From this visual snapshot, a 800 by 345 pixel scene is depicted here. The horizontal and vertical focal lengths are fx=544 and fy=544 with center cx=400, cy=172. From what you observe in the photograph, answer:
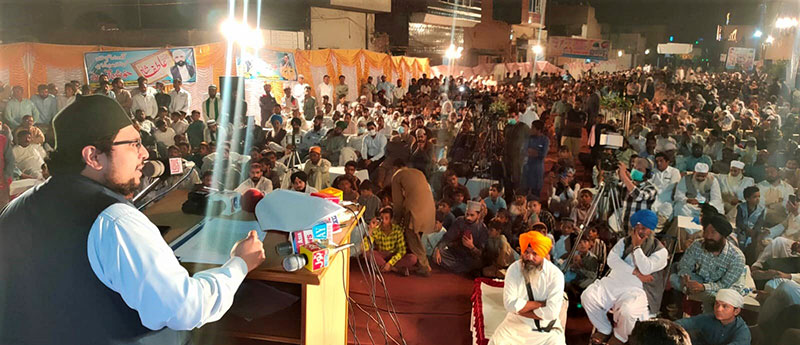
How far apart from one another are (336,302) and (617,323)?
2.35 meters

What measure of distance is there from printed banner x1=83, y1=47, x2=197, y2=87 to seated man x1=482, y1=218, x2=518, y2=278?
6.75 meters

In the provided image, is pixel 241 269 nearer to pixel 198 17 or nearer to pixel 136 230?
pixel 136 230

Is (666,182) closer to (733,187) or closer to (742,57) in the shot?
(733,187)

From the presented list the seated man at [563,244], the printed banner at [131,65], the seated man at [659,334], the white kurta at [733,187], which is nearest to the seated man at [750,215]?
the white kurta at [733,187]

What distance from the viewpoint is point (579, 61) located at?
27500 mm

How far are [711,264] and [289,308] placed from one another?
3.32 m

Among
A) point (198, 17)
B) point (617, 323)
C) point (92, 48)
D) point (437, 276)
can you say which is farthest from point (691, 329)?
point (198, 17)

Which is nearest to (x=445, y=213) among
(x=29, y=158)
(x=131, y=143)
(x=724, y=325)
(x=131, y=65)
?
(x=724, y=325)

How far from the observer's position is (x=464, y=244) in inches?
194

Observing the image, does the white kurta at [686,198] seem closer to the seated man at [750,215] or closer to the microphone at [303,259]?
the seated man at [750,215]

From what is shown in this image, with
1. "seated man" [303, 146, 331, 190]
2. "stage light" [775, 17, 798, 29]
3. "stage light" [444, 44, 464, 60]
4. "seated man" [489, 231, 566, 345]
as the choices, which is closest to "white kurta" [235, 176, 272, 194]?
"seated man" [303, 146, 331, 190]

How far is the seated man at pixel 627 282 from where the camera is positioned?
12.0 feet

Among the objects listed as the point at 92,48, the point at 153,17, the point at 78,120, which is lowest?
the point at 78,120

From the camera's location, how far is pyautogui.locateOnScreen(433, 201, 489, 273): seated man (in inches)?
194
